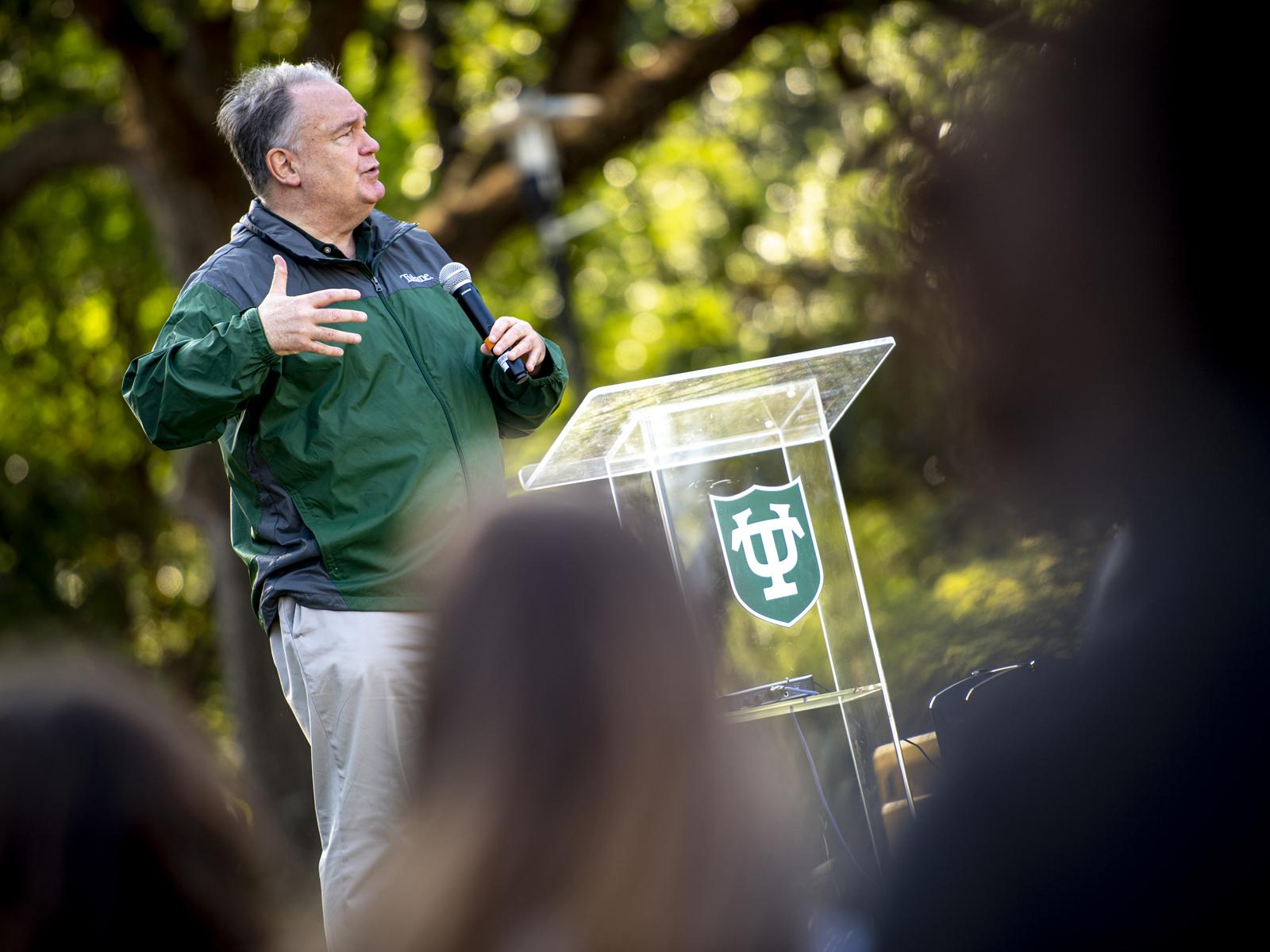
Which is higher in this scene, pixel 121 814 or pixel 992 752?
pixel 121 814

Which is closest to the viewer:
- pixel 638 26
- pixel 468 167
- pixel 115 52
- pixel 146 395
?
pixel 146 395

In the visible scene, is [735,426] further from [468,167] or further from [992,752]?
[468,167]

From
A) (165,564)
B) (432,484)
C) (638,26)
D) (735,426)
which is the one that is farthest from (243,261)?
(165,564)

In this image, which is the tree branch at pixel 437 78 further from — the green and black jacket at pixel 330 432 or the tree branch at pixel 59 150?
the green and black jacket at pixel 330 432

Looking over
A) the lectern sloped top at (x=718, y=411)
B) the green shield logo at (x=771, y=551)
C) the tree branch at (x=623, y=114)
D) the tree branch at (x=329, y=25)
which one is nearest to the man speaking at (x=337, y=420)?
the lectern sloped top at (x=718, y=411)

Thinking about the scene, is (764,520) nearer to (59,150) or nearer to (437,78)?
(59,150)

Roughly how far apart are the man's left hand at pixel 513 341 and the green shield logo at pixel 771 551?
598mm

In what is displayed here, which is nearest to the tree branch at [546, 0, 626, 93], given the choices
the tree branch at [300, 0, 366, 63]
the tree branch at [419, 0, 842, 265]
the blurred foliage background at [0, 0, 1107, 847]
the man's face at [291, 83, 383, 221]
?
the blurred foliage background at [0, 0, 1107, 847]

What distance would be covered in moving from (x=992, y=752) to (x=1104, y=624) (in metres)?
0.16

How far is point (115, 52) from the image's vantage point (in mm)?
8664

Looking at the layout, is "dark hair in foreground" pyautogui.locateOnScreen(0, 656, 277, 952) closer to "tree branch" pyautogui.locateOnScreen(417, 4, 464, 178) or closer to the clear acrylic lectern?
the clear acrylic lectern

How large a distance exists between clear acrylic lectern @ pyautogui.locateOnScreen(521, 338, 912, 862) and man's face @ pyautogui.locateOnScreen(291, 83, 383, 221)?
86 cm

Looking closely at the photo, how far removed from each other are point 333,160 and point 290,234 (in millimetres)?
231

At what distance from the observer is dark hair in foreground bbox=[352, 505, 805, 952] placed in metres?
1.31
